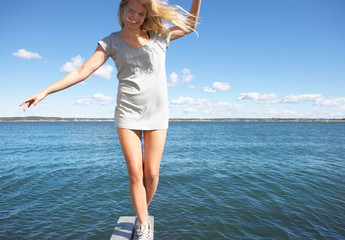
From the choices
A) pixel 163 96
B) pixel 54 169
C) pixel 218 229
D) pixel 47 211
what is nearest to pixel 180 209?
pixel 218 229

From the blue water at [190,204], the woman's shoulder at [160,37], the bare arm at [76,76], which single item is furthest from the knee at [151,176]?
the blue water at [190,204]

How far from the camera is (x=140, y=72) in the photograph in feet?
7.64

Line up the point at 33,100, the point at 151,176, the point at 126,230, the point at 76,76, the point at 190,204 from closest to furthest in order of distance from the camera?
the point at 33,100 → the point at 76,76 → the point at 151,176 → the point at 126,230 → the point at 190,204

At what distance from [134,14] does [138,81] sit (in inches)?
28.4

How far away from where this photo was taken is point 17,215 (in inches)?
311

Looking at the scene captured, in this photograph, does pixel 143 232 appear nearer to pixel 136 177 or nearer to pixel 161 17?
pixel 136 177

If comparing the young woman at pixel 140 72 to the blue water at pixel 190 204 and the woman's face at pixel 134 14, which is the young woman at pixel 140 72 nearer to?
the woman's face at pixel 134 14

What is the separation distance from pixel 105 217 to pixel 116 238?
5241 mm

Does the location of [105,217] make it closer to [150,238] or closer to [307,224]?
[150,238]

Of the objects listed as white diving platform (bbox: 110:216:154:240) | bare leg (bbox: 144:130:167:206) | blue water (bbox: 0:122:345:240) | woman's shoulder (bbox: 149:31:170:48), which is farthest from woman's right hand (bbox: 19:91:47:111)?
blue water (bbox: 0:122:345:240)

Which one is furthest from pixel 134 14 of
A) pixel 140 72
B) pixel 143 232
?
pixel 143 232

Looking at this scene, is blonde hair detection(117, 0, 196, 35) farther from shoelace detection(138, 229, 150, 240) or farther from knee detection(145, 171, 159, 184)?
shoelace detection(138, 229, 150, 240)

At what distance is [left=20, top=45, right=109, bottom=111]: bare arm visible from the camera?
1.92 m

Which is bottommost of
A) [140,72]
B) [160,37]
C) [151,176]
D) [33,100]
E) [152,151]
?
[151,176]
